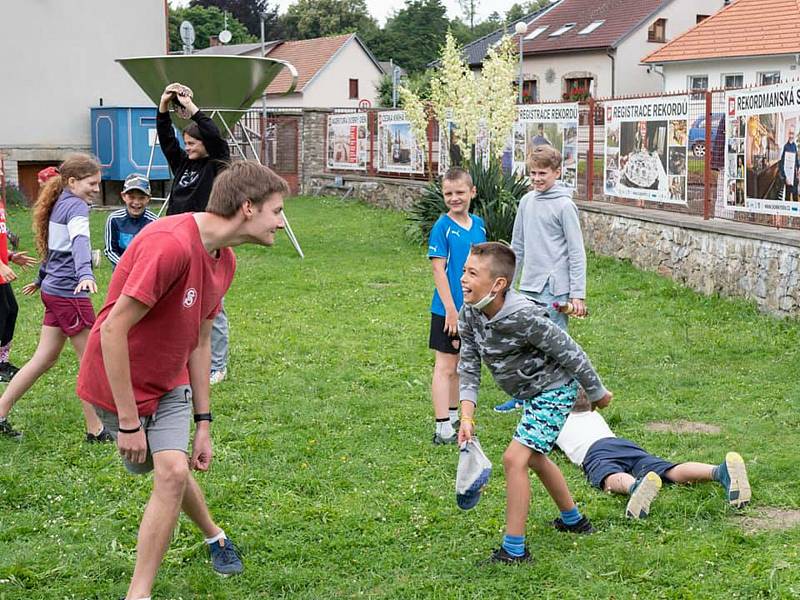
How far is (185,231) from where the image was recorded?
3658 mm

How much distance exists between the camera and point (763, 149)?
1078 cm

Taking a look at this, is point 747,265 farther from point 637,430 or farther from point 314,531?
point 314,531

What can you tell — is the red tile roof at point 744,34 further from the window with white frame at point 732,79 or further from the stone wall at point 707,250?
the stone wall at point 707,250

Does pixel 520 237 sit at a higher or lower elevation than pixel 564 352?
higher

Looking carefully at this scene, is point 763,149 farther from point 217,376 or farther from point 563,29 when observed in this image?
point 563,29

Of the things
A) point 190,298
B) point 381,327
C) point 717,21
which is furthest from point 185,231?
point 717,21

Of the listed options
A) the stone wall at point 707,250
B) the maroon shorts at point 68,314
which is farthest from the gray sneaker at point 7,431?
the stone wall at point 707,250

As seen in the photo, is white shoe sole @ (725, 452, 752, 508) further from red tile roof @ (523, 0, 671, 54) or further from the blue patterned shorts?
red tile roof @ (523, 0, 671, 54)

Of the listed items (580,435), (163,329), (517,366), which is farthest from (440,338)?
(163,329)

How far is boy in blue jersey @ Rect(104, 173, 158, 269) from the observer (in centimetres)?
711

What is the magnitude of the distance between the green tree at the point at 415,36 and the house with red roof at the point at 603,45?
90.2 feet

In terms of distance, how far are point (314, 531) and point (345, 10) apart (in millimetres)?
87855

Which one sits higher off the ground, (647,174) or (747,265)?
(647,174)

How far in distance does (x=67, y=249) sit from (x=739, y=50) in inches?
1293
